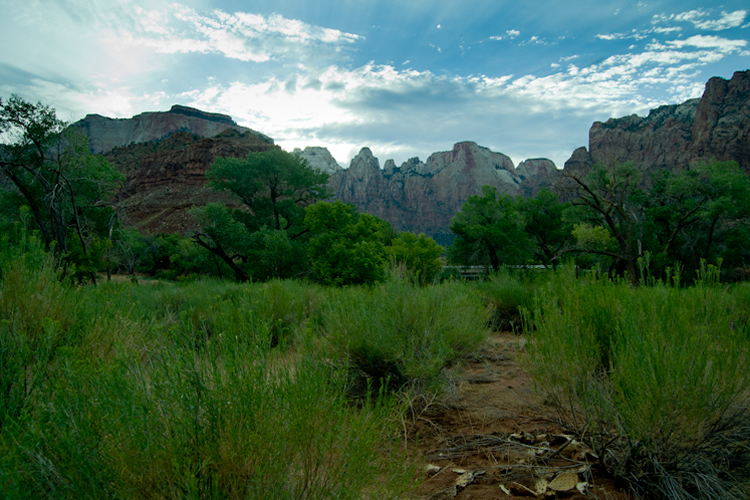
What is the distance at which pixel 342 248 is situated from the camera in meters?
18.8

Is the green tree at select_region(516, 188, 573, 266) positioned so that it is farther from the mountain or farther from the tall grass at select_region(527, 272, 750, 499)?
the tall grass at select_region(527, 272, 750, 499)

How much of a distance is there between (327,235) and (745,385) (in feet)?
60.4

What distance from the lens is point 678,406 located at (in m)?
2.07

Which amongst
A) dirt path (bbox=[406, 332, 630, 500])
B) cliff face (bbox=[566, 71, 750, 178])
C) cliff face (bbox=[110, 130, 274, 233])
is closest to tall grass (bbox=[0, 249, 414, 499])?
dirt path (bbox=[406, 332, 630, 500])

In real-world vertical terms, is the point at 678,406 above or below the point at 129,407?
below

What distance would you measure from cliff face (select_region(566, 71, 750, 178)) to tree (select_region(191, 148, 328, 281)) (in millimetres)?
44564

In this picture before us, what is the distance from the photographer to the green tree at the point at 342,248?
18109 millimetres

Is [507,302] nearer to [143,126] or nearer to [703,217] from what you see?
[703,217]

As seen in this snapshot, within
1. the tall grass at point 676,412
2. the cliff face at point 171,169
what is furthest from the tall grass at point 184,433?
the cliff face at point 171,169

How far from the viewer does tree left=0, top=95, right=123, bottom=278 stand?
12.7 metres

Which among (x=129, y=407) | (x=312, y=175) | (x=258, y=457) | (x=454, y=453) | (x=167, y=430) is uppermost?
(x=312, y=175)

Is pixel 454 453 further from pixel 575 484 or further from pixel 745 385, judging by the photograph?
pixel 745 385

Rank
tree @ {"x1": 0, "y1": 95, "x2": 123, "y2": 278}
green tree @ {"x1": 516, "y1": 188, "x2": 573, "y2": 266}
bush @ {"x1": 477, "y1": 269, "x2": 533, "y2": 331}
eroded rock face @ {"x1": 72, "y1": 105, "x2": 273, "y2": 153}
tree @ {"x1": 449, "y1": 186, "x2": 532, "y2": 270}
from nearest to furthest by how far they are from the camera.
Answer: bush @ {"x1": 477, "y1": 269, "x2": 533, "y2": 331}, tree @ {"x1": 0, "y1": 95, "x2": 123, "y2": 278}, tree @ {"x1": 449, "y1": 186, "x2": 532, "y2": 270}, green tree @ {"x1": 516, "y1": 188, "x2": 573, "y2": 266}, eroded rock face @ {"x1": 72, "y1": 105, "x2": 273, "y2": 153}

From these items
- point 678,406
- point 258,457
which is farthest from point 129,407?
point 678,406
